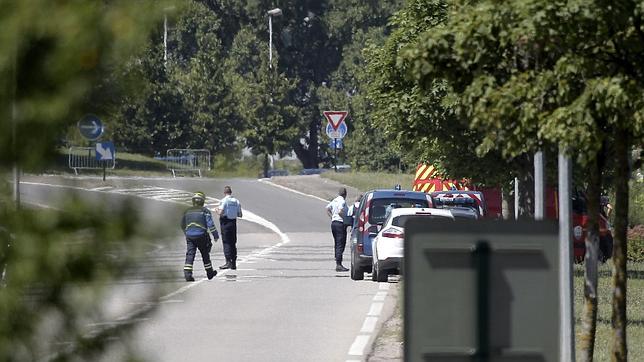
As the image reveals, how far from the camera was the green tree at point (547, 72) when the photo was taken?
29.2 feet

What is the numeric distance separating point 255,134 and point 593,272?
2712 inches

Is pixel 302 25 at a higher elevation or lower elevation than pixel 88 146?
higher

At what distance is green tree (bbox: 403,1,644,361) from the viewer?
29.2ft

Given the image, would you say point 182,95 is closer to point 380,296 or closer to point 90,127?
point 380,296

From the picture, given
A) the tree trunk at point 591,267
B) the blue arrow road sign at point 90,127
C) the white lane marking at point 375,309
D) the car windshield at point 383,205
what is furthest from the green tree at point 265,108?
the blue arrow road sign at point 90,127

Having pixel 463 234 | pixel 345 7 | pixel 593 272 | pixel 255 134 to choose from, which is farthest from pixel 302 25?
pixel 463 234

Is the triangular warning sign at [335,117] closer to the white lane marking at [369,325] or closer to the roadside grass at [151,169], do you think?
the white lane marking at [369,325]

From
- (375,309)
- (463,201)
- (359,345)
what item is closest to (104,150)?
(359,345)

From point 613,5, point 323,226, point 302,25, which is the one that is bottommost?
point 323,226

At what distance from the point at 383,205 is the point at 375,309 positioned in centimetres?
668

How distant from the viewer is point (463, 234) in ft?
12.8

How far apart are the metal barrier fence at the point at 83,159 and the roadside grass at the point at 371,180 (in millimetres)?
55566

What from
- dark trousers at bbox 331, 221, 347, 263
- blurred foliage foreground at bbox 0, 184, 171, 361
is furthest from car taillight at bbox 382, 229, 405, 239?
blurred foliage foreground at bbox 0, 184, 171, 361

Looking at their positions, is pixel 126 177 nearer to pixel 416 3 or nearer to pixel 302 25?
pixel 416 3
